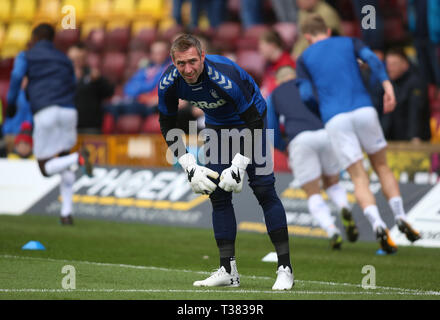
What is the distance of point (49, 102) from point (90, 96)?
4.44 metres

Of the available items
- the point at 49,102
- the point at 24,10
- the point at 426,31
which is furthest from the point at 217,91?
the point at 24,10

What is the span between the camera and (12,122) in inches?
731

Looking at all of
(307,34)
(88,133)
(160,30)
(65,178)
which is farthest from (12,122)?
(307,34)

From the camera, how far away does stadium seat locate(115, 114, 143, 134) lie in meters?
17.8

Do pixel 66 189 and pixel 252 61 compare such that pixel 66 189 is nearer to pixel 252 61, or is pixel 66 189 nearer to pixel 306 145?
pixel 306 145

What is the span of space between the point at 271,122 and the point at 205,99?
4204mm

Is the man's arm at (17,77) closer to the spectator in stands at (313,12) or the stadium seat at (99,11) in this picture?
the spectator in stands at (313,12)

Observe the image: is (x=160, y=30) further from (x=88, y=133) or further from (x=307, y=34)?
(x=307, y=34)

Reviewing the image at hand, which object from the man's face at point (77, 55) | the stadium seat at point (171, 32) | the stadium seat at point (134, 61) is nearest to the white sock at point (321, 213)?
the man's face at point (77, 55)

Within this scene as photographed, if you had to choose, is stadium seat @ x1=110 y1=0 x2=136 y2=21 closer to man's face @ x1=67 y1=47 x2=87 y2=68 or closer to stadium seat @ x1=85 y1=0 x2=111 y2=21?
stadium seat @ x1=85 y1=0 x2=111 y2=21

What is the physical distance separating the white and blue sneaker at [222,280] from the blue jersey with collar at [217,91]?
1140mm

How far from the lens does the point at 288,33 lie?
1611 cm

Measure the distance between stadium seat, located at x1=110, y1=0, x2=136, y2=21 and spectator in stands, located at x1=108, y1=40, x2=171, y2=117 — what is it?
379 centimetres

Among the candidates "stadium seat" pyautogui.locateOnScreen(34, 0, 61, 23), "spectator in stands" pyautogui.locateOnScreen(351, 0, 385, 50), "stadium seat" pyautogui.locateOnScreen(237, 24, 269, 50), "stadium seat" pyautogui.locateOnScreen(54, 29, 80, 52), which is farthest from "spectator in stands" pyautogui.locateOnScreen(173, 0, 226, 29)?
"stadium seat" pyautogui.locateOnScreen(34, 0, 61, 23)
